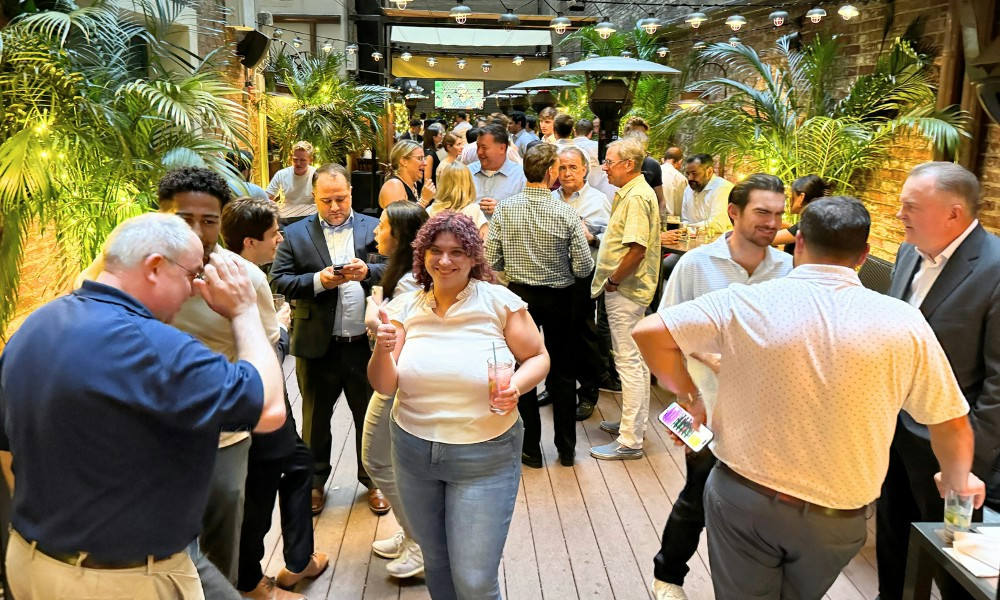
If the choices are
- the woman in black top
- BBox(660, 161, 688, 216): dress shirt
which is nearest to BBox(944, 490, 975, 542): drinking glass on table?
the woman in black top

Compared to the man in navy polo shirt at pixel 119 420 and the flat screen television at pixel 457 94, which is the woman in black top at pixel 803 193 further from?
the flat screen television at pixel 457 94

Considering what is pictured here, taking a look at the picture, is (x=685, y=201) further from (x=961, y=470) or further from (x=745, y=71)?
(x=961, y=470)

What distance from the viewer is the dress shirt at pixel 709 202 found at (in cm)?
642

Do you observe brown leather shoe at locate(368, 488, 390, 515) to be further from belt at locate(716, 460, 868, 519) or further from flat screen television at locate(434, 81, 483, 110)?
flat screen television at locate(434, 81, 483, 110)

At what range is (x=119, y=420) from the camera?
167 cm

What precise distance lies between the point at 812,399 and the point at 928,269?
1090 mm

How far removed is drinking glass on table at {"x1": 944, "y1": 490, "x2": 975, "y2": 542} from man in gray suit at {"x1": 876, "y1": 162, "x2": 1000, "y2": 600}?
1.88ft

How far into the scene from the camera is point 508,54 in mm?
25859

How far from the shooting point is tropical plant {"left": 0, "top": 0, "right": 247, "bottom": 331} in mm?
3414

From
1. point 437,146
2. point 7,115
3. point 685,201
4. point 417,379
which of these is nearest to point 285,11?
point 437,146

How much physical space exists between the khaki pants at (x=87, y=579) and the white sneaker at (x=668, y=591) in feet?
6.36

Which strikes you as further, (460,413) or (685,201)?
(685,201)

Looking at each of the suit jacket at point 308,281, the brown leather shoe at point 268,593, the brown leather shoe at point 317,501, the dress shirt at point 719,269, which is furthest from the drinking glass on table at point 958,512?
the brown leather shoe at point 317,501

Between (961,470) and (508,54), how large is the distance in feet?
82.5
